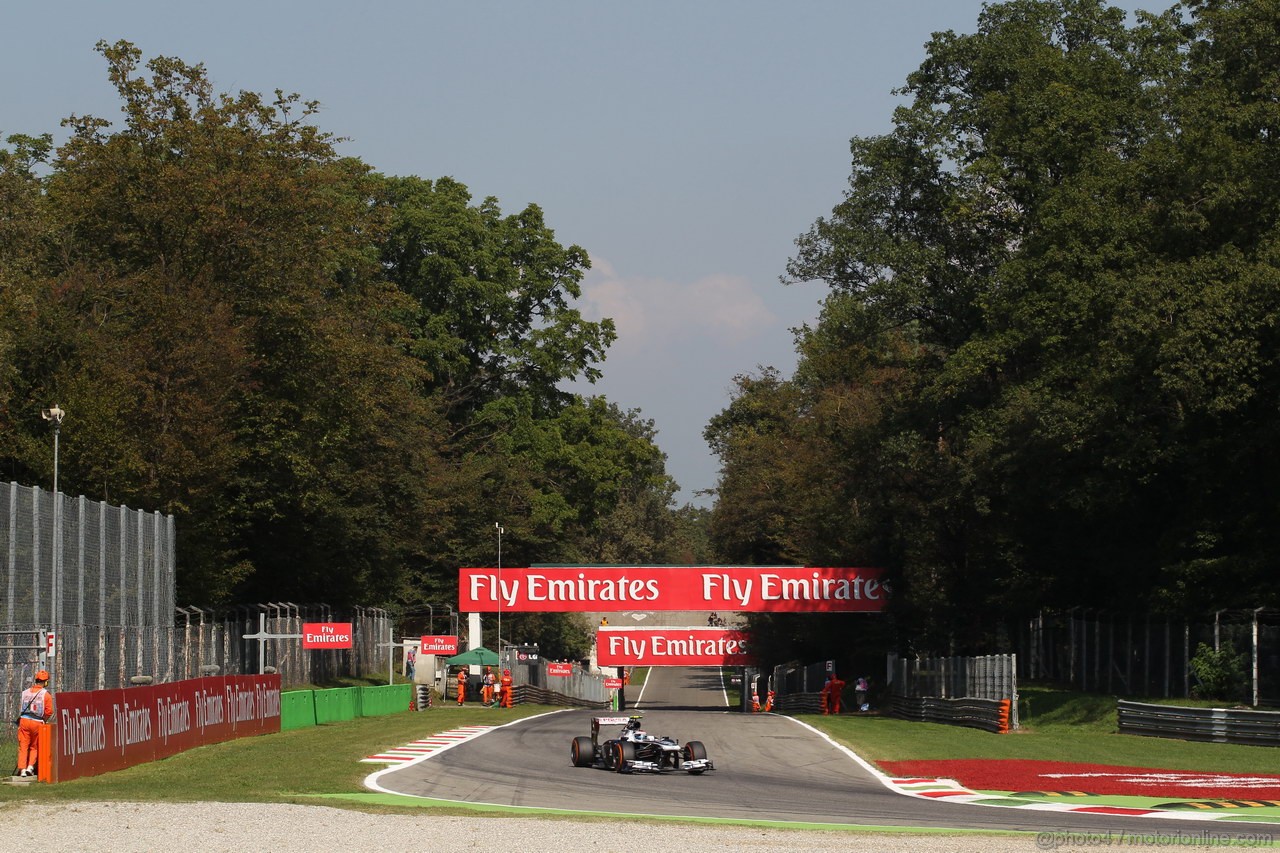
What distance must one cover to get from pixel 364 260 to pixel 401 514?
12.9 meters

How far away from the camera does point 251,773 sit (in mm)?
22047

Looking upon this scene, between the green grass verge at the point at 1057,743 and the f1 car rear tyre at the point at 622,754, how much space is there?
220 inches

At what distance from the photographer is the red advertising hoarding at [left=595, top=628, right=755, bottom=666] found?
61156 millimetres

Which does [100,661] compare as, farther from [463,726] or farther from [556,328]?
[556,328]

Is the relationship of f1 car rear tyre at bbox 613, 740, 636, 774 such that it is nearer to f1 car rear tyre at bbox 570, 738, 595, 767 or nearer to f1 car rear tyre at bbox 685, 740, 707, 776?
f1 car rear tyre at bbox 570, 738, 595, 767

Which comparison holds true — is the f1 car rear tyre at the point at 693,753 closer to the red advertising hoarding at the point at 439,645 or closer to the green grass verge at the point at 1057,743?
the green grass verge at the point at 1057,743

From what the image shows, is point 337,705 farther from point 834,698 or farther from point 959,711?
point 834,698

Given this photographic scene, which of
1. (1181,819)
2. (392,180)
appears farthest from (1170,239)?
(392,180)

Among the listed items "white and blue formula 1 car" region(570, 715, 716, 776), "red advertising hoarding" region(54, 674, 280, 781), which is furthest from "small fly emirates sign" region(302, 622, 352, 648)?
"white and blue formula 1 car" region(570, 715, 716, 776)

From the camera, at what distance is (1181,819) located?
57.9 ft

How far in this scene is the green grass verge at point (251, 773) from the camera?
737 inches

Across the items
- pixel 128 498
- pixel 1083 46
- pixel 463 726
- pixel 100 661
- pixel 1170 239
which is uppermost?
pixel 1083 46

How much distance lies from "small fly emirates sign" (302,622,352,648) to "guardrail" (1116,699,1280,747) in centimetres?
2063

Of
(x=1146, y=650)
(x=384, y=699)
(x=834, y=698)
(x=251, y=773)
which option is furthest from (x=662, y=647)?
(x=251, y=773)
